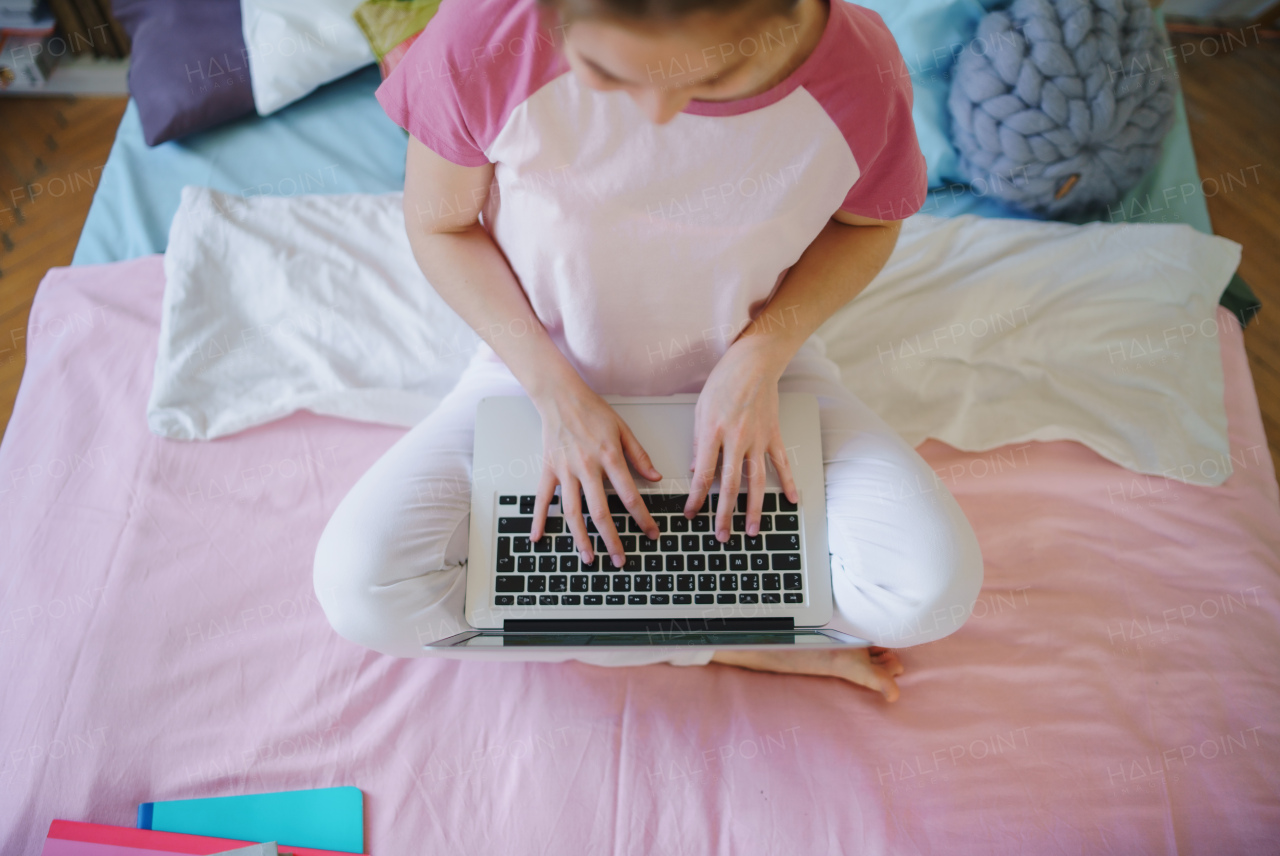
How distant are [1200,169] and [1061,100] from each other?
0.78 metres

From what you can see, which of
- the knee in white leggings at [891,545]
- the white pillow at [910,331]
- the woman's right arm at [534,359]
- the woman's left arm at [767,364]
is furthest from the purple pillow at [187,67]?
the knee in white leggings at [891,545]

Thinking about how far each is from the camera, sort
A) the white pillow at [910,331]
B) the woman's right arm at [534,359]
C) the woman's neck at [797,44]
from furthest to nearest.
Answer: the white pillow at [910,331]
the woman's right arm at [534,359]
the woman's neck at [797,44]

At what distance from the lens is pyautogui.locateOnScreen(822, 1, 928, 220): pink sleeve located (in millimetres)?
621

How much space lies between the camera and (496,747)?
897mm

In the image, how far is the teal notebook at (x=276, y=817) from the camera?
33.3 inches

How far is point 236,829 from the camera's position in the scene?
2.78ft

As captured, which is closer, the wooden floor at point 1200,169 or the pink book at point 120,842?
the pink book at point 120,842

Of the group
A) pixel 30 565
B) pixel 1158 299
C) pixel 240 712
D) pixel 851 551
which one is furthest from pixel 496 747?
pixel 1158 299

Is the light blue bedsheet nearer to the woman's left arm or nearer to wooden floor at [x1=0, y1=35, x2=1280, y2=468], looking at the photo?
wooden floor at [x1=0, y1=35, x2=1280, y2=468]

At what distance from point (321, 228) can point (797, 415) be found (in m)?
0.79

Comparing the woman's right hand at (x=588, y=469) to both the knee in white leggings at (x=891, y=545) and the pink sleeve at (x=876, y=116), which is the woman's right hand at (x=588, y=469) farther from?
the pink sleeve at (x=876, y=116)

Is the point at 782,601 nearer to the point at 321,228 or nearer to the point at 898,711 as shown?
the point at 898,711

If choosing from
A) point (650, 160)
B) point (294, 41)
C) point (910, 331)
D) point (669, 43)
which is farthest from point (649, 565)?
point (294, 41)

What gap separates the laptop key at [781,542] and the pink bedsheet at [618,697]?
0.25m
